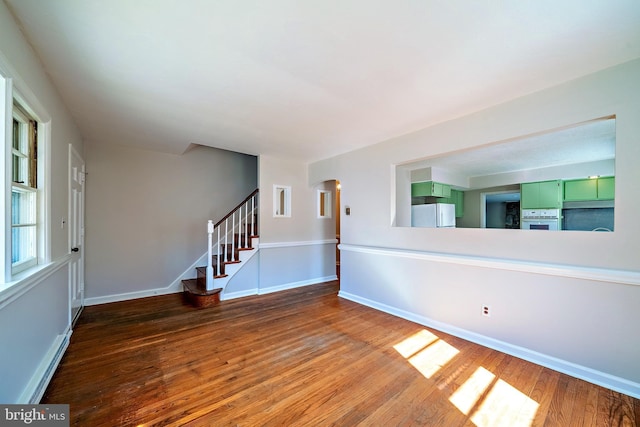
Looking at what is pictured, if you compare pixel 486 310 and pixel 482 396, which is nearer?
pixel 482 396

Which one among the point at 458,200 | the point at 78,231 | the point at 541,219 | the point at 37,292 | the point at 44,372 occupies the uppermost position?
the point at 458,200

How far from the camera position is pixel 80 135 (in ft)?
11.8

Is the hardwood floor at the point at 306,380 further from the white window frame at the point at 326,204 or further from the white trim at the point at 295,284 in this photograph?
the white window frame at the point at 326,204

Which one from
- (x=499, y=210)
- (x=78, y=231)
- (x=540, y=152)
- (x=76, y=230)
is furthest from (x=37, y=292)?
(x=499, y=210)

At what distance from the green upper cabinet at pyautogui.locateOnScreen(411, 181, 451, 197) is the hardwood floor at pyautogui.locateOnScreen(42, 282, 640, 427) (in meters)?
2.65

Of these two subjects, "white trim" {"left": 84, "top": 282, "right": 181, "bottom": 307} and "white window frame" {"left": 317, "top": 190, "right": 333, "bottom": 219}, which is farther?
"white window frame" {"left": 317, "top": 190, "right": 333, "bottom": 219}

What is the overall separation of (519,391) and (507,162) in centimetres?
366

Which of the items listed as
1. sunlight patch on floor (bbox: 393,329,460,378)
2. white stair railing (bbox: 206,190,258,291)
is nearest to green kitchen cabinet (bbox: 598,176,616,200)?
sunlight patch on floor (bbox: 393,329,460,378)

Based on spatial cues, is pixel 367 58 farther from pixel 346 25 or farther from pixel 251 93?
pixel 251 93

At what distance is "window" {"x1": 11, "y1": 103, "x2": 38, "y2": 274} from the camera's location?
1803mm

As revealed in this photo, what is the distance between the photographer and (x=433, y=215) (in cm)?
472

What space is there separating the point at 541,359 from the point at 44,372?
13.7 ft

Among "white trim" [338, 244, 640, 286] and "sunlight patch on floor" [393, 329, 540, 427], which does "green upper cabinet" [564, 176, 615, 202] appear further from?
"sunlight patch on floor" [393, 329, 540, 427]

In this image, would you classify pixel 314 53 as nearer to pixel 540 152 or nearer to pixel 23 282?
pixel 23 282
